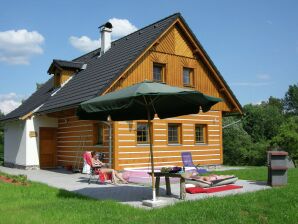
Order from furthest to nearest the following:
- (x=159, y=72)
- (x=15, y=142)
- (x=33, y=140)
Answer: (x=15, y=142) → (x=33, y=140) → (x=159, y=72)

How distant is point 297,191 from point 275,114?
137 feet

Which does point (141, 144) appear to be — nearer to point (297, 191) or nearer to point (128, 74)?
point (128, 74)

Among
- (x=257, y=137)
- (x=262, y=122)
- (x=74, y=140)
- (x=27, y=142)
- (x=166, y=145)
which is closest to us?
(x=166, y=145)

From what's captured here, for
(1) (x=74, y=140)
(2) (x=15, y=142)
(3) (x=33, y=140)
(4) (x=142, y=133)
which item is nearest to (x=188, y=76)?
(4) (x=142, y=133)

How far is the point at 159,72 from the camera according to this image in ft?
58.0

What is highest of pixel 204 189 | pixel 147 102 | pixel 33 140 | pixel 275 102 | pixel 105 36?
pixel 275 102

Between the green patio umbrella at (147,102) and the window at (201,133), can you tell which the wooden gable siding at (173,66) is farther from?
the green patio umbrella at (147,102)

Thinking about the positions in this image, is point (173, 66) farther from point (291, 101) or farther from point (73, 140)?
point (291, 101)

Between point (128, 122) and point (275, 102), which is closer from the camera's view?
point (128, 122)

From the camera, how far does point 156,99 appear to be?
30.2 feet

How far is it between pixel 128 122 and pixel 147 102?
6732 mm

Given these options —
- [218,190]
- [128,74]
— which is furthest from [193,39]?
[218,190]

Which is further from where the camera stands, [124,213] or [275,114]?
[275,114]

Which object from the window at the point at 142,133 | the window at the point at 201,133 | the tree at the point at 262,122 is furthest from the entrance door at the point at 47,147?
the tree at the point at 262,122
